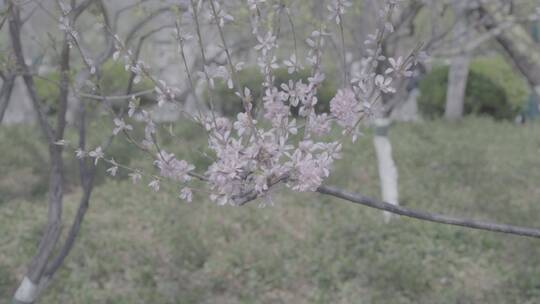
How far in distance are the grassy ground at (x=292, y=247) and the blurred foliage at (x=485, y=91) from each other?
6.22m

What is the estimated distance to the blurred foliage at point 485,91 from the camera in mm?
13633

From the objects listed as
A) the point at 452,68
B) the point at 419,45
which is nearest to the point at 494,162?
the point at 452,68

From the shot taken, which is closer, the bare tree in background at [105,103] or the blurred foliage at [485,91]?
the bare tree in background at [105,103]

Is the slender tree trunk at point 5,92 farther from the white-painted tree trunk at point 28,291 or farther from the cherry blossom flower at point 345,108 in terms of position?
the cherry blossom flower at point 345,108

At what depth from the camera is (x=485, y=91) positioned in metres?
13.7

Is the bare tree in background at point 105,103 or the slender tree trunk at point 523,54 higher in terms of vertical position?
the slender tree trunk at point 523,54

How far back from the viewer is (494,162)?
8.14 metres

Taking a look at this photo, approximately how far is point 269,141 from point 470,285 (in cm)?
350

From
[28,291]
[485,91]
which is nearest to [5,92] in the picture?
[28,291]

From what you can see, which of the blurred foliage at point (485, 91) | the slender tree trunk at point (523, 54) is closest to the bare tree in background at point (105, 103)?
the slender tree trunk at point (523, 54)

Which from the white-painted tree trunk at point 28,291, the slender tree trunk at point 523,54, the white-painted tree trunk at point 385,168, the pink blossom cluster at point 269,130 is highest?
the slender tree trunk at point 523,54

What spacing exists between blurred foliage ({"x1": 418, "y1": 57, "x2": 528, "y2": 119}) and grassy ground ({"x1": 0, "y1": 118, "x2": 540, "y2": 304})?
6216 millimetres

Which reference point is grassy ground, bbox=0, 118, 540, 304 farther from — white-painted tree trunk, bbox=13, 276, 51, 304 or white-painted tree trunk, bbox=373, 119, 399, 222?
white-painted tree trunk, bbox=13, 276, 51, 304

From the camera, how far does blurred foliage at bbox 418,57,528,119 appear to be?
13633mm
